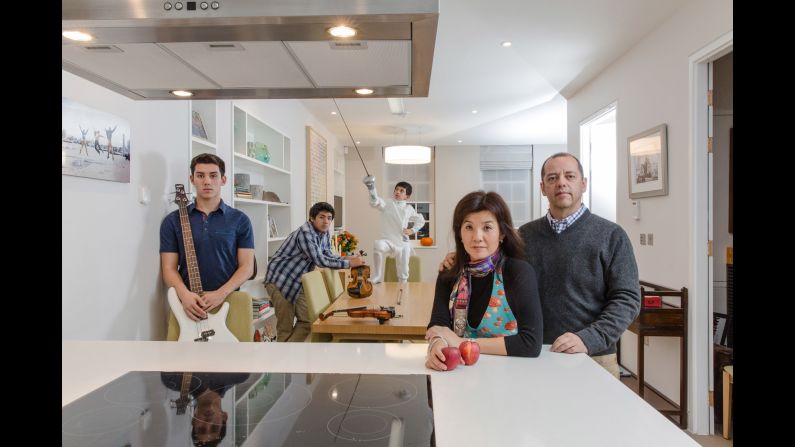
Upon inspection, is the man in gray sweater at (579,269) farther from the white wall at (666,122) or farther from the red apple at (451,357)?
the white wall at (666,122)

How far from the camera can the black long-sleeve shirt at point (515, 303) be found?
4.28 feet

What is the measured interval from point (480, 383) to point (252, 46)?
0.88 metres

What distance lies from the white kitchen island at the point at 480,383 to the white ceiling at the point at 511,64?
250 cm

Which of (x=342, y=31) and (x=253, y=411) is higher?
(x=342, y=31)

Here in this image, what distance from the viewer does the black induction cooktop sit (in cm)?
82

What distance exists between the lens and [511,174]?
9266 mm

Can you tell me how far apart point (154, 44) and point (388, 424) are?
35.5 inches

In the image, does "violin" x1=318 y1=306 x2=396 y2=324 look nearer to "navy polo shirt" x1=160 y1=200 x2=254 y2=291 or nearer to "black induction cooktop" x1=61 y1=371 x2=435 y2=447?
"navy polo shirt" x1=160 y1=200 x2=254 y2=291

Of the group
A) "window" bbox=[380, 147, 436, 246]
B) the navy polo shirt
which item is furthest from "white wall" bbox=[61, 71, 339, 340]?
"window" bbox=[380, 147, 436, 246]

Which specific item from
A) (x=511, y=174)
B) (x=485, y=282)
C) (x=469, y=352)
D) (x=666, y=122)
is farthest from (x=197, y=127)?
(x=511, y=174)

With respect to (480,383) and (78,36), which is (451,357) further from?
(78,36)

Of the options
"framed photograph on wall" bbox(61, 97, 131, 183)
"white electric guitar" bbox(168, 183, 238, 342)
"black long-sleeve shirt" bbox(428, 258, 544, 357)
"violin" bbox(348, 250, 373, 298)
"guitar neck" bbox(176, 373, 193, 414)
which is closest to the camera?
"guitar neck" bbox(176, 373, 193, 414)

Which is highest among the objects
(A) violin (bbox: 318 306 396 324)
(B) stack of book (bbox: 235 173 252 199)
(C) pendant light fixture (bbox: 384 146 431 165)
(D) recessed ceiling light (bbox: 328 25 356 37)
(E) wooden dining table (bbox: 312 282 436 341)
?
(C) pendant light fixture (bbox: 384 146 431 165)

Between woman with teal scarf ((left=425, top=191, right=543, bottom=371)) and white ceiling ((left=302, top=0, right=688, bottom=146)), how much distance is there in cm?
205
